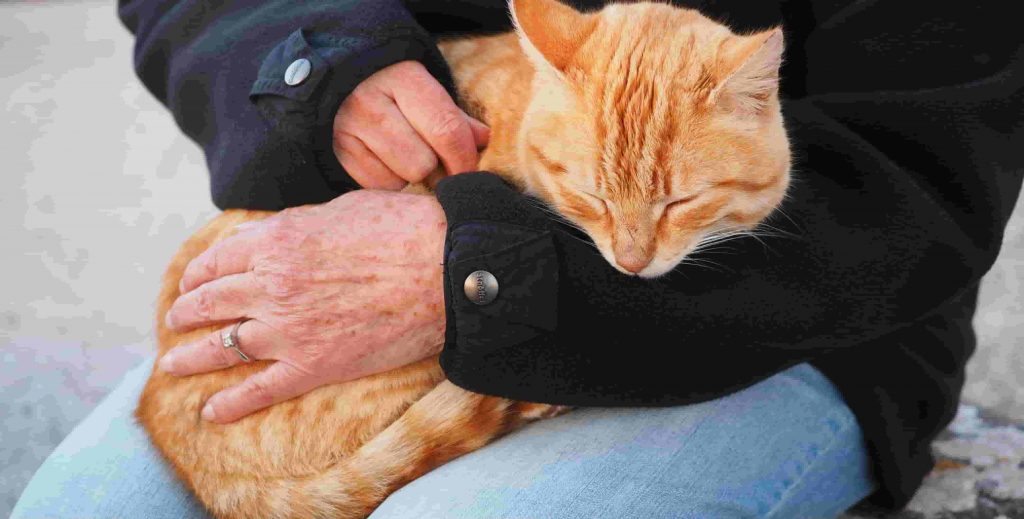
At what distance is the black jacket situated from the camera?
1.04 metres

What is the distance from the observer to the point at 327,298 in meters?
1.13

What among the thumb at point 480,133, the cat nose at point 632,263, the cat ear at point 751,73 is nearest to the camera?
the cat ear at point 751,73

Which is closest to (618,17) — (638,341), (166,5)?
(638,341)

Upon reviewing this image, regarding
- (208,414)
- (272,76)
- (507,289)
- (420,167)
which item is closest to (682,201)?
(507,289)

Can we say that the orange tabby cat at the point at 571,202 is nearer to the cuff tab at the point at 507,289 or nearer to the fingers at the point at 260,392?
the fingers at the point at 260,392

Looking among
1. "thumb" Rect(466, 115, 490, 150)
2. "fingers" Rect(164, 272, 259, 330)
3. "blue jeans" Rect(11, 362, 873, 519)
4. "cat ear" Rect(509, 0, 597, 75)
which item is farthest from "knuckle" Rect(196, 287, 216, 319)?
"cat ear" Rect(509, 0, 597, 75)

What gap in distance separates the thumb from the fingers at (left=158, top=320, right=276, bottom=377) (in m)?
0.46

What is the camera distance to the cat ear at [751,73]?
974mm

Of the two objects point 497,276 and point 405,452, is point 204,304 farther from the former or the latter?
point 497,276

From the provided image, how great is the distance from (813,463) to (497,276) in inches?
21.4

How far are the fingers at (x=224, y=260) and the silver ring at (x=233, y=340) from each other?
3.7 inches

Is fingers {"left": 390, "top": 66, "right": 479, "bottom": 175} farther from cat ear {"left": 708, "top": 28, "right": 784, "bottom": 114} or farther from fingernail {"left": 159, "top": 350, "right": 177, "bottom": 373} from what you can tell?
fingernail {"left": 159, "top": 350, "right": 177, "bottom": 373}

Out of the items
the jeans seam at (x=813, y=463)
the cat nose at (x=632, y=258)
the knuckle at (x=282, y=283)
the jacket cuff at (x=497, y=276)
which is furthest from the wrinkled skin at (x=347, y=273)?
the jeans seam at (x=813, y=463)

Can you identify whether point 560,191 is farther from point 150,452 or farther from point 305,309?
point 150,452
